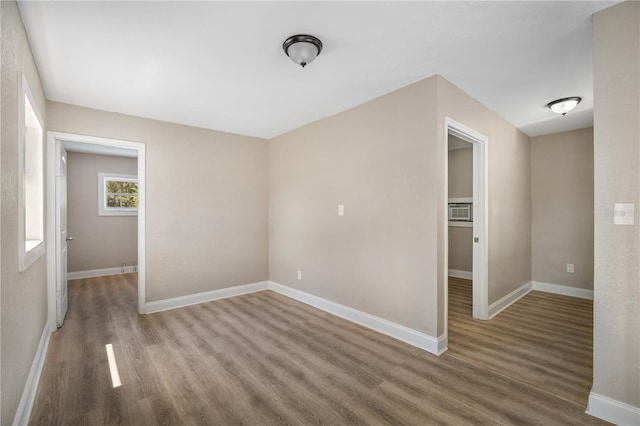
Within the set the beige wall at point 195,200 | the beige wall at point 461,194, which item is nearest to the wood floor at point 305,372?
the beige wall at point 195,200

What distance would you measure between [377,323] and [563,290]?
347 cm

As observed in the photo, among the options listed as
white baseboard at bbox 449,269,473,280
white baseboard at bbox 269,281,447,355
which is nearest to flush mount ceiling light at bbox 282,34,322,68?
white baseboard at bbox 269,281,447,355

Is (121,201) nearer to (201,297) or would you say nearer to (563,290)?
(201,297)

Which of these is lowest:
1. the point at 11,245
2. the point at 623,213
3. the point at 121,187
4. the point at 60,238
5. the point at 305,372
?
the point at 305,372

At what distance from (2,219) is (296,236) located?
3190 mm

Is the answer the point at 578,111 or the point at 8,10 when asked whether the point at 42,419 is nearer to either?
the point at 8,10

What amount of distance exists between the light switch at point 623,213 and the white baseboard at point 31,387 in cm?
360

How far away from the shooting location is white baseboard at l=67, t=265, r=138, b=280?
222 inches

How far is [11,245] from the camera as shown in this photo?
1.67 metres

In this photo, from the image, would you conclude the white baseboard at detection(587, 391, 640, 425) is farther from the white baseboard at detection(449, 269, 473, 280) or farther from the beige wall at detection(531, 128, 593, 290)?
the white baseboard at detection(449, 269, 473, 280)

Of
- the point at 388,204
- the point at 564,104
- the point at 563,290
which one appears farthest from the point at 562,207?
the point at 388,204

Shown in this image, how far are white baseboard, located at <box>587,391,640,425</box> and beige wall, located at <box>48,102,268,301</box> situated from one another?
401 cm

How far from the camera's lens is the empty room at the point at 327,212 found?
183 centimetres

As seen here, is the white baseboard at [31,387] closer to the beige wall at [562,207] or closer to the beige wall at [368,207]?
the beige wall at [368,207]
